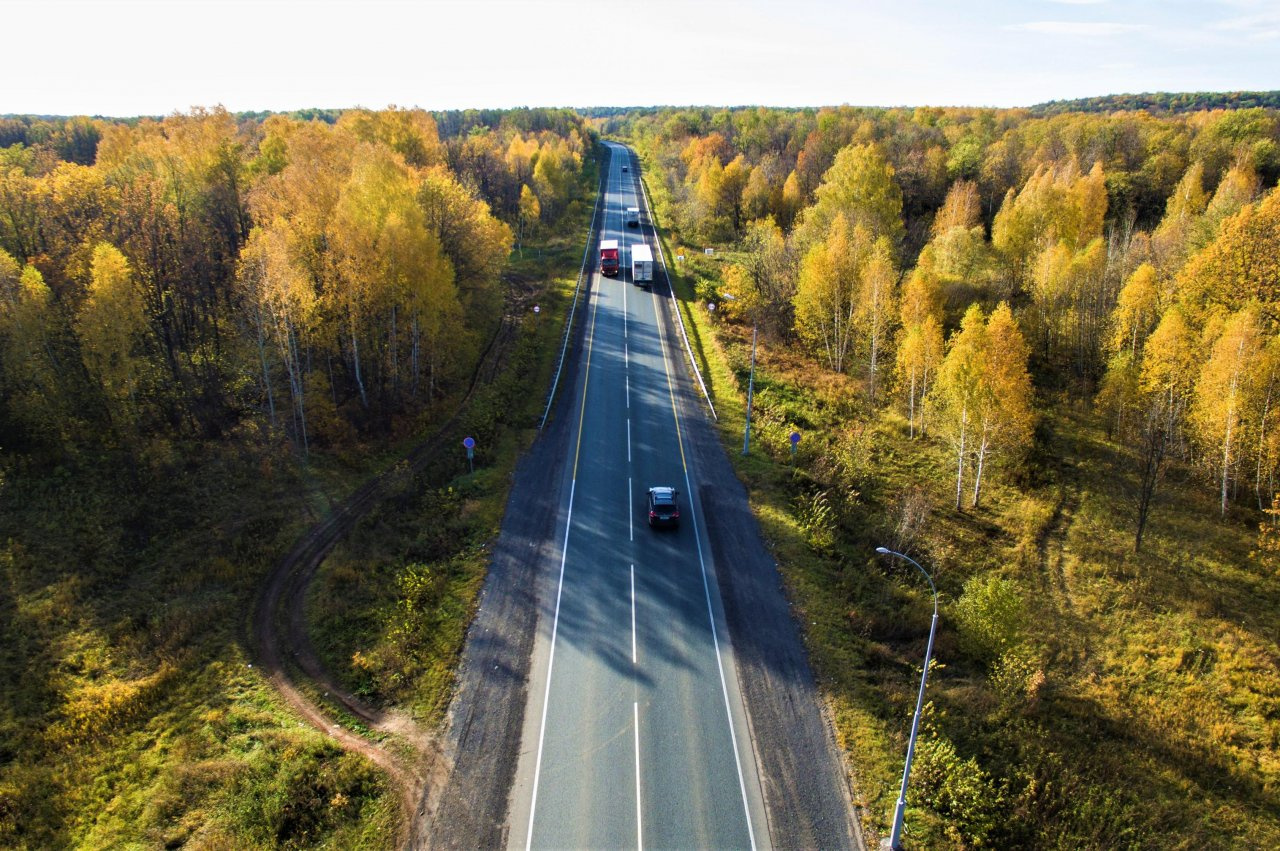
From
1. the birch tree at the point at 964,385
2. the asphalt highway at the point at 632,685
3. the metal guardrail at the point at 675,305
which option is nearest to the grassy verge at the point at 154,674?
the asphalt highway at the point at 632,685

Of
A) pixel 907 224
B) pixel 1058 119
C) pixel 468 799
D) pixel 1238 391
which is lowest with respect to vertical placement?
pixel 468 799

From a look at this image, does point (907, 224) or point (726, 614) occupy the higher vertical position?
point (907, 224)

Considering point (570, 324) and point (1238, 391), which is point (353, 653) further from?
point (1238, 391)

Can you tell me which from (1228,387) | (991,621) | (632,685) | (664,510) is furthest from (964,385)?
(632,685)

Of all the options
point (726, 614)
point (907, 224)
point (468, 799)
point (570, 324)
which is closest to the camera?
point (468, 799)

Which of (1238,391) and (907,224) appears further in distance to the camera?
(907,224)

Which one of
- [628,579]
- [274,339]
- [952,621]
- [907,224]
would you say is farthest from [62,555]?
[907,224]

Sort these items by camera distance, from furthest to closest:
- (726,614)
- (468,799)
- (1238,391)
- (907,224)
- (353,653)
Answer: (907,224) < (1238,391) < (726,614) < (353,653) < (468,799)
